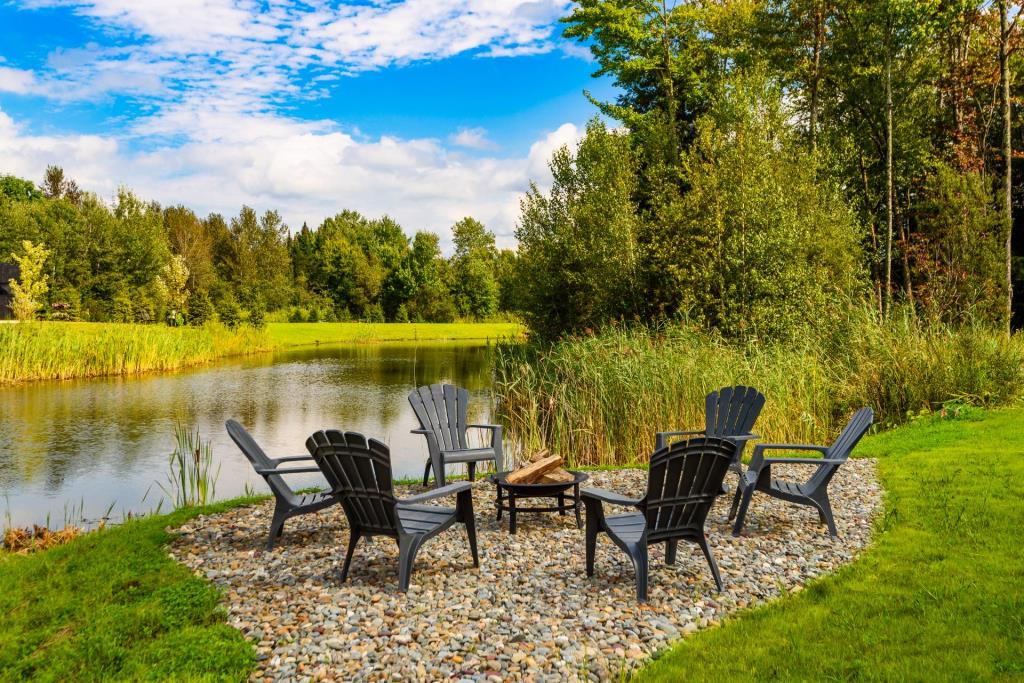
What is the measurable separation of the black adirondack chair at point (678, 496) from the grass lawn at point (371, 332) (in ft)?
113

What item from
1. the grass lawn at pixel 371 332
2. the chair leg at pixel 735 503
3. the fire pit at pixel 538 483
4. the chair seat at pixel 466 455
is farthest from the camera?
the grass lawn at pixel 371 332

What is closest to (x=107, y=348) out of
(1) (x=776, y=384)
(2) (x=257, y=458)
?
(2) (x=257, y=458)

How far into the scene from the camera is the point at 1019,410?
911cm

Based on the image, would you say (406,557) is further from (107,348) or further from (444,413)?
(107,348)

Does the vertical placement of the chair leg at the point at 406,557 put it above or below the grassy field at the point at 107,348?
below

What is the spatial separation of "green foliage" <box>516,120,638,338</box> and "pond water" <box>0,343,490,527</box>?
10.3 ft

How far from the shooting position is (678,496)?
13.4ft

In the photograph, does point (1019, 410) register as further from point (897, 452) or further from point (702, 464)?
point (702, 464)

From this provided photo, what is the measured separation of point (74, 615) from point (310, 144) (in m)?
13.4

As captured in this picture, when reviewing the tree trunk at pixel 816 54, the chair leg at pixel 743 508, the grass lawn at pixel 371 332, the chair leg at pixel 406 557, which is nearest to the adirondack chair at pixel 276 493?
the chair leg at pixel 406 557

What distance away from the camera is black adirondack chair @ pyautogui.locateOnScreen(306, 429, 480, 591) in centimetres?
414

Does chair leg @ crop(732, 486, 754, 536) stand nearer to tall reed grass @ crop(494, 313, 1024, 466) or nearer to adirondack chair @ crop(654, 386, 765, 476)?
adirondack chair @ crop(654, 386, 765, 476)

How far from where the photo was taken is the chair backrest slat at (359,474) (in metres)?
4.16

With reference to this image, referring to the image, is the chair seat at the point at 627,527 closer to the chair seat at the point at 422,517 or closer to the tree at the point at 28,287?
the chair seat at the point at 422,517
